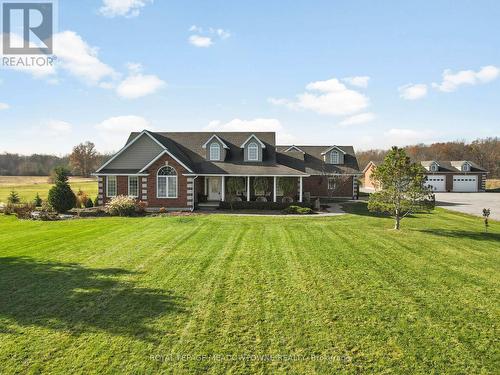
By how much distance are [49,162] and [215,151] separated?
89259 mm

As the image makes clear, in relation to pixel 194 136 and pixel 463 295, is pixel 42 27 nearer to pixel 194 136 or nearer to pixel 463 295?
pixel 194 136

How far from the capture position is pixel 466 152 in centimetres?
8881

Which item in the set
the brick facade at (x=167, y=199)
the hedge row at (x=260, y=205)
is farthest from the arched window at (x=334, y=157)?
the brick facade at (x=167, y=199)

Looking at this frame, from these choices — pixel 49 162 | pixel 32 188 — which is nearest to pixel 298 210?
pixel 32 188

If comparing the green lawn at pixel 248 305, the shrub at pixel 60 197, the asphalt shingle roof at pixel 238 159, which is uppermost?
the asphalt shingle roof at pixel 238 159

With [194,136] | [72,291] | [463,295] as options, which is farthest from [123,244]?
[194,136]

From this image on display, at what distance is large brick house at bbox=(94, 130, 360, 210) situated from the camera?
25328 mm

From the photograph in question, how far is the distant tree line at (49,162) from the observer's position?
3157 inches

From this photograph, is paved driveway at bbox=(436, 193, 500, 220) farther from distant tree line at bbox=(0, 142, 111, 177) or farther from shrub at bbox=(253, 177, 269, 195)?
distant tree line at bbox=(0, 142, 111, 177)

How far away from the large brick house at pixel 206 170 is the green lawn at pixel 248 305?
11.5 meters

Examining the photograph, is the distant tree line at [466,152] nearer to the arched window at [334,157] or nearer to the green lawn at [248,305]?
the arched window at [334,157]

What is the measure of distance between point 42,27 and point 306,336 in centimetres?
2138

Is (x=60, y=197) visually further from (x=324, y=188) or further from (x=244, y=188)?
(x=324, y=188)

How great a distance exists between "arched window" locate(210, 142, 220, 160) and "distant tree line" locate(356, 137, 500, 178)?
70.5 meters
